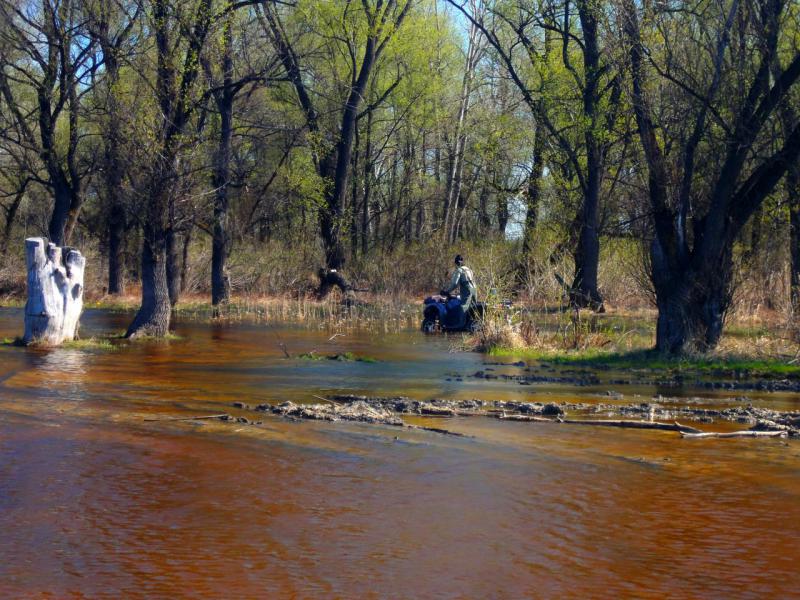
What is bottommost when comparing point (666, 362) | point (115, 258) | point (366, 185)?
point (666, 362)

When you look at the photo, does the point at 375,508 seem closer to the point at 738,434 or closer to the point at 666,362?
the point at 738,434

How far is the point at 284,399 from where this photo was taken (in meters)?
13.7

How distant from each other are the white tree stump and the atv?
8260mm

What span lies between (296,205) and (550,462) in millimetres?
29762

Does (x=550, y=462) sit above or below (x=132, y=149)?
below

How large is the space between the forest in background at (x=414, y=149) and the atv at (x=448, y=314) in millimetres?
1429

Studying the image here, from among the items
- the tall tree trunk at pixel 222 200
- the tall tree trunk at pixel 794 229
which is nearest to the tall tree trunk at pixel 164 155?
the tall tree trunk at pixel 222 200

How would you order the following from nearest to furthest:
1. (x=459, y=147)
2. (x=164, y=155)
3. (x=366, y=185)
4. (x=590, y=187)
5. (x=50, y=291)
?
(x=50, y=291) → (x=164, y=155) → (x=590, y=187) → (x=366, y=185) → (x=459, y=147)

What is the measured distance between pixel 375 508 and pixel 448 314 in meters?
15.5

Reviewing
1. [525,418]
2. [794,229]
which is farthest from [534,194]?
[525,418]

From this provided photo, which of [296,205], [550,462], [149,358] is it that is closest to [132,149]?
[149,358]

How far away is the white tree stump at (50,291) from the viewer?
64.2ft

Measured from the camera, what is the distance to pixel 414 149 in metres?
45.8

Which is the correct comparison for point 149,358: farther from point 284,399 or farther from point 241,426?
point 241,426
